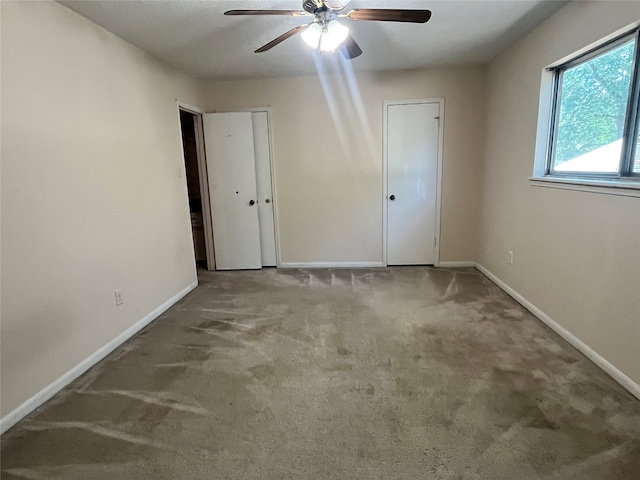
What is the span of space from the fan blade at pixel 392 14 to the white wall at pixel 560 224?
1.15 m

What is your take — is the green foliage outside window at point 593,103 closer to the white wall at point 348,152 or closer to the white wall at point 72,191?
the white wall at point 348,152

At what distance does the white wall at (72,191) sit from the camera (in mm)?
1863

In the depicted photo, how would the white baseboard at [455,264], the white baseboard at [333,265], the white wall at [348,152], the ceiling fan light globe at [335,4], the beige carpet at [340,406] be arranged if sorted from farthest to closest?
1. the white baseboard at [333,265]
2. the white baseboard at [455,264]
3. the white wall at [348,152]
4. the ceiling fan light globe at [335,4]
5. the beige carpet at [340,406]

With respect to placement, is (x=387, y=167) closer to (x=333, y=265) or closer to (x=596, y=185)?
(x=333, y=265)

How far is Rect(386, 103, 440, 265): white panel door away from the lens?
4137 millimetres

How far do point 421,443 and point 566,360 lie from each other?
4.25ft

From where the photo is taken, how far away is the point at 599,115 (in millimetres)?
2311

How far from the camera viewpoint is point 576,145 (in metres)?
2.57

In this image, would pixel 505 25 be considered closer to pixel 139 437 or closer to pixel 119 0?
pixel 119 0

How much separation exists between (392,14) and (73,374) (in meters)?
2.89

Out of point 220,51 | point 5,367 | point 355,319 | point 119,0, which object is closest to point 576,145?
point 355,319

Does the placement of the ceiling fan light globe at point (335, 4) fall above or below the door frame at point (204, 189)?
above

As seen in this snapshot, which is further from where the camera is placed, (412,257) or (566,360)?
(412,257)

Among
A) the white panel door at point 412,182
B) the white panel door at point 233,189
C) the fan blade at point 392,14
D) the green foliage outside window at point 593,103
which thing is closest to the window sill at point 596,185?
the green foliage outside window at point 593,103
